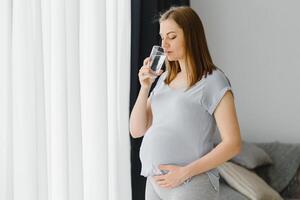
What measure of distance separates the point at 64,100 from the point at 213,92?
873 millimetres

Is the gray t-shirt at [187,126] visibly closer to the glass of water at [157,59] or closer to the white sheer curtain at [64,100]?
the glass of water at [157,59]

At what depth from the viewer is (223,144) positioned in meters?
1.77

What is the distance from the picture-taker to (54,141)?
2486 mm

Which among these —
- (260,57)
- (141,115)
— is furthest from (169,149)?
(260,57)

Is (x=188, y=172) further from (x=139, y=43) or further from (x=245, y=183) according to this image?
(x=139, y=43)

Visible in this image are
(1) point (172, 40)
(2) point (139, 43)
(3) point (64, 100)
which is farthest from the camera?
(2) point (139, 43)

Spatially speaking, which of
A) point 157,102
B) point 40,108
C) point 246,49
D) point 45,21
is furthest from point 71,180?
point 246,49

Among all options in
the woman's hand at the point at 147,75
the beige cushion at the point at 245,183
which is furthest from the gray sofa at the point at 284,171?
the woman's hand at the point at 147,75

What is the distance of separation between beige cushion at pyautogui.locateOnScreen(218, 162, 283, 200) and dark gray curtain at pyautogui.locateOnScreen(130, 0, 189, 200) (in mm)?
464

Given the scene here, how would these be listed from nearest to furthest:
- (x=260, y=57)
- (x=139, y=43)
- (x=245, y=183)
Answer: (x=245, y=183) < (x=139, y=43) < (x=260, y=57)

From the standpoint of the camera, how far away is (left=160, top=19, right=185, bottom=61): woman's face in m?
1.85

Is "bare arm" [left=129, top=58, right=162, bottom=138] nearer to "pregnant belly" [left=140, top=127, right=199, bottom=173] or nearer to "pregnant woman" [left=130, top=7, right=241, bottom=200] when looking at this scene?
"pregnant woman" [left=130, top=7, right=241, bottom=200]

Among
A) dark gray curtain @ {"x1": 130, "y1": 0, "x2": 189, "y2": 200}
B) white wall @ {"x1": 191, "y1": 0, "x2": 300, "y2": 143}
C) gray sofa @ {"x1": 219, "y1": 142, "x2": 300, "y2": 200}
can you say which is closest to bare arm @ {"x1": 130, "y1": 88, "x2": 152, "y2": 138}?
dark gray curtain @ {"x1": 130, "y1": 0, "x2": 189, "y2": 200}

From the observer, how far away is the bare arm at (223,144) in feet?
5.76
